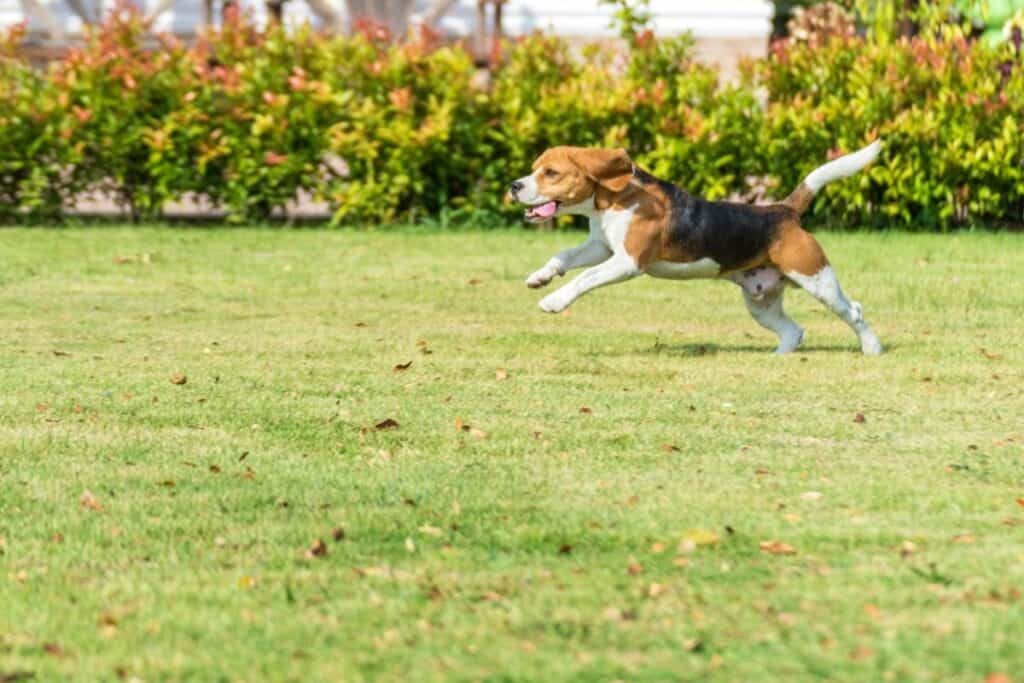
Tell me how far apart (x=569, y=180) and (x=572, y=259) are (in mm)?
396

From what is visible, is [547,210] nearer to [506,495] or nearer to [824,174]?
[824,174]

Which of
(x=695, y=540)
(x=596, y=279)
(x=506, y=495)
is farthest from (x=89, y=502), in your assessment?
(x=596, y=279)

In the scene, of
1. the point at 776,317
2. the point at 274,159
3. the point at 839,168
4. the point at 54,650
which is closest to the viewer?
the point at 54,650

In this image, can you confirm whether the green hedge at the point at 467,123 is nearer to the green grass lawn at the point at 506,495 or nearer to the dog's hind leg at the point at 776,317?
the green grass lawn at the point at 506,495

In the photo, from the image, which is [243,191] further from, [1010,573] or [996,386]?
[1010,573]

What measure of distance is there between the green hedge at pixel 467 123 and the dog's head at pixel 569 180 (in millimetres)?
6828

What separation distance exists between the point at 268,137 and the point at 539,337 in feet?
22.9

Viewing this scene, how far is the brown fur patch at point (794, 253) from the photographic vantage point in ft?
28.8

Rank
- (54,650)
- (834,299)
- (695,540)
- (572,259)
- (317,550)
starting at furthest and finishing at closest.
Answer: (834,299), (572,259), (695,540), (317,550), (54,650)

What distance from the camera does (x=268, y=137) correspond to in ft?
52.5

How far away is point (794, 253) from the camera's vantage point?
8.77 meters

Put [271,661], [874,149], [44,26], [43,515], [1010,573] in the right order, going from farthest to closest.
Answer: [44,26] → [874,149] → [43,515] → [1010,573] → [271,661]

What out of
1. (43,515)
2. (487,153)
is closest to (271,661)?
(43,515)

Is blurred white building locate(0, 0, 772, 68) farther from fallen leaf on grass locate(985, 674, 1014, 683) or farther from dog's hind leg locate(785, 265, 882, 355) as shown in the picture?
fallen leaf on grass locate(985, 674, 1014, 683)
